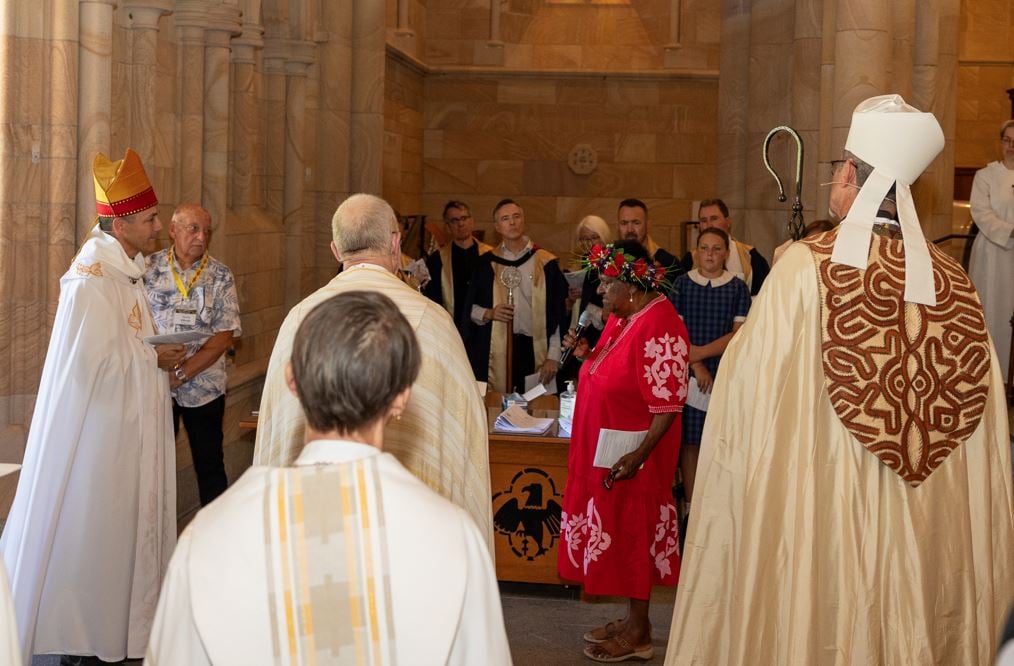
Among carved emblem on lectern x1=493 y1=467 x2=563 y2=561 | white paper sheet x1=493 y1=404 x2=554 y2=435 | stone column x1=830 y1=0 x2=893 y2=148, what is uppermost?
stone column x1=830 y1=0 x2=893 y2=148

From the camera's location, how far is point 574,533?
207 inches

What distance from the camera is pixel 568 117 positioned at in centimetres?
1644

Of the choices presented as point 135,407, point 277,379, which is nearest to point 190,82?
point 135,407

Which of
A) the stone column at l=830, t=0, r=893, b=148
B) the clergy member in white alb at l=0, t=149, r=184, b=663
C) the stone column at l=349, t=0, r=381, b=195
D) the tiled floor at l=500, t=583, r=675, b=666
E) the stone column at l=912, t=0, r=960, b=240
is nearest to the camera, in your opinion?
the clergy member in white alb at l=0, t=149, r=184, b=663

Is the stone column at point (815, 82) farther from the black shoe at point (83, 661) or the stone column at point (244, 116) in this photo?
the black shoe at point (83, 661)

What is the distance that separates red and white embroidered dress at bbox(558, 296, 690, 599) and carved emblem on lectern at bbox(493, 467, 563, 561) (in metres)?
0.72

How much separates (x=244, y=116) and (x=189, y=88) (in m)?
1.42

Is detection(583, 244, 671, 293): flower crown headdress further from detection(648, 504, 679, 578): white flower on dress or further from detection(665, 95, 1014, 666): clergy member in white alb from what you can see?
detection(665, 95, 1014, 666): clergy member in white alb

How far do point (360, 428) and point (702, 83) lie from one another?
14.7 m

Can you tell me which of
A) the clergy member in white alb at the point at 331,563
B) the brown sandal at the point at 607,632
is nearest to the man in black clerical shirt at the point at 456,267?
the brown sandal at the point at 607,632

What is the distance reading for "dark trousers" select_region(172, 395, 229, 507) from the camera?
6.61 metres

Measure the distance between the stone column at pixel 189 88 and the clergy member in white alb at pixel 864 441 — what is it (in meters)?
5.20

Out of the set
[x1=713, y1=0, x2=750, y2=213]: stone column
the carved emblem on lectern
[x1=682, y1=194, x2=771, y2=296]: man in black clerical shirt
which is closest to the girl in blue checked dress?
[x1=682, y1=194, x2=771, y2=296]: man in black clerical shirt

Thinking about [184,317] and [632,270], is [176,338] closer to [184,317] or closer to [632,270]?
[184,317]
